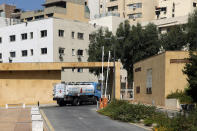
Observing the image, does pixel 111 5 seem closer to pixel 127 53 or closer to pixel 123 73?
pixel 123 73

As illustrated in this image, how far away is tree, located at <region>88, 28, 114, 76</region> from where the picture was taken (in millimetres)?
63719

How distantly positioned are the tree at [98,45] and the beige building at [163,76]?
2063cm

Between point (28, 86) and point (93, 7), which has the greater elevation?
point (93, 7)

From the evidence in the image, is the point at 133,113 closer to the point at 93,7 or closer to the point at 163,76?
the point at 163,76

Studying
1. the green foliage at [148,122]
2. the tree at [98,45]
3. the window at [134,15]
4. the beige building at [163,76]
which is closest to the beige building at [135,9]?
the window at [134,15]

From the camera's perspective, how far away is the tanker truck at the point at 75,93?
44.4 meters

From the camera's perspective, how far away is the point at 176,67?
35.9 m

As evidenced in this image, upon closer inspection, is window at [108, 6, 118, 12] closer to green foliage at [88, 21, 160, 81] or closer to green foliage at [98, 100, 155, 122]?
green foliage at [88, 21, 160, 81]

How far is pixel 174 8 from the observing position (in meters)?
81.1

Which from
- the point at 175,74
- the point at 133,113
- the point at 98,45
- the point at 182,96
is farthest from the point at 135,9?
the point at 133,113

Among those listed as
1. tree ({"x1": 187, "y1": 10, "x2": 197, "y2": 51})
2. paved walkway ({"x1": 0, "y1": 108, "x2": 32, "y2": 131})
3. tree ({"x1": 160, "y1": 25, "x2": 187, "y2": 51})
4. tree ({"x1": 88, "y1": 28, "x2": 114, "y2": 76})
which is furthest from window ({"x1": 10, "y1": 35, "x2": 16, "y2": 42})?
paved walkway ({"x1": 0, "y1": 108, "x2": 32, "y2": 131})

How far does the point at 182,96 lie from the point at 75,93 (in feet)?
51.6

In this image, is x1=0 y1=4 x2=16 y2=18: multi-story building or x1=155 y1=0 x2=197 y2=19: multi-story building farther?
x1=0 y1=4 x2=16 y2=18: multi-story building

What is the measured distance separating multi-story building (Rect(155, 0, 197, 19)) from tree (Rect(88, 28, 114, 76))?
66.5 feet
